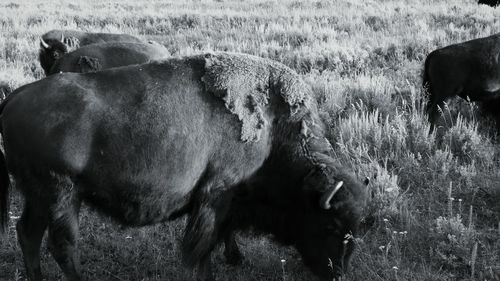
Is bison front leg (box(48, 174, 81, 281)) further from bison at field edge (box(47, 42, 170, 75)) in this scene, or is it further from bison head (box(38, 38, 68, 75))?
bison head (box(38, 38, 68, 75))

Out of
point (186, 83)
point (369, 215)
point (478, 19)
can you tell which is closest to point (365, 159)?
point (369, 215)

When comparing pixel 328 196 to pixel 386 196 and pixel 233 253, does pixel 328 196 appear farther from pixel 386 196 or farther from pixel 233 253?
pixel 386 196

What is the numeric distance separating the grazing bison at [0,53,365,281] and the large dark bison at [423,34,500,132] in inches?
147

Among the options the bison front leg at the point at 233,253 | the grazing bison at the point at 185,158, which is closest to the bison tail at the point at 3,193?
the grazing bison at the point at 185,158

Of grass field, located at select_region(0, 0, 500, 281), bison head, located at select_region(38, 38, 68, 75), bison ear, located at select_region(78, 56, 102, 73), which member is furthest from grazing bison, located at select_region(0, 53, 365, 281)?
bison head, located at select_region(38, 38, 68, 75)

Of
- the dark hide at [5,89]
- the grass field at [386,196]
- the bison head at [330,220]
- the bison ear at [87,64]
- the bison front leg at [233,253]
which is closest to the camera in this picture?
the bison head at [330,220]

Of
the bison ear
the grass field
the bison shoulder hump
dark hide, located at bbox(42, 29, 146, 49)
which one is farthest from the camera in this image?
dark hide, located at bbox(42, 29, 146, 49)

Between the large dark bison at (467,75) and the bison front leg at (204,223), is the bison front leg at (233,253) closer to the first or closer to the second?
the bison front leg at (204,223)

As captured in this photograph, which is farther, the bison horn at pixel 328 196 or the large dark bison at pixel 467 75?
the large dark bison at pixel 467 75

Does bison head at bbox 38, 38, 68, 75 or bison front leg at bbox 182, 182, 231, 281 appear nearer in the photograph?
bison front leg at bbox 182, 182, 231, 281

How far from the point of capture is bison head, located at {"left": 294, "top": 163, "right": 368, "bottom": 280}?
3830 millimetres

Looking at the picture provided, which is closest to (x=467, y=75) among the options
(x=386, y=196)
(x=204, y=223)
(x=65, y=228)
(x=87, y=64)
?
(x=386, y=196)

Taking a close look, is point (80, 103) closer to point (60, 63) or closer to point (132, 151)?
point (132, 151)

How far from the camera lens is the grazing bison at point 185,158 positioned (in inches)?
142
